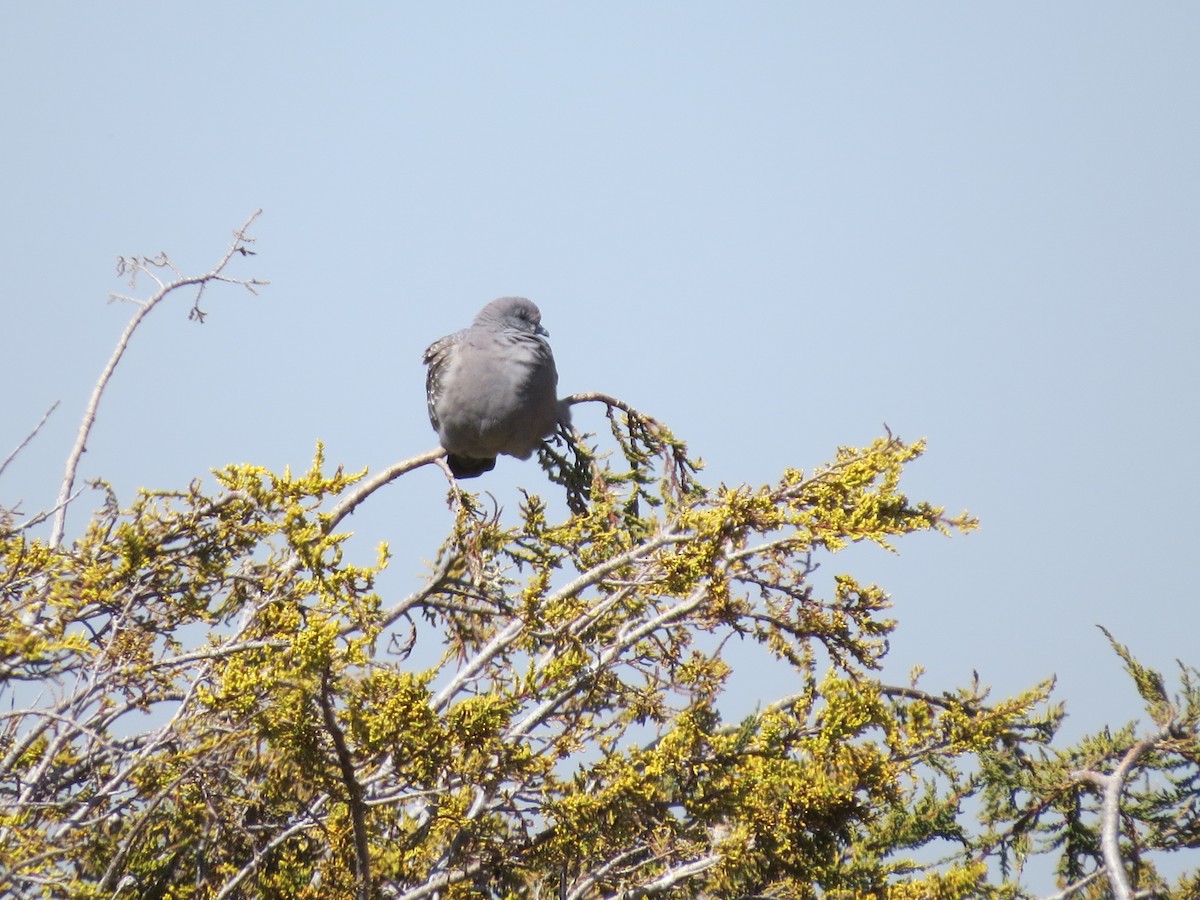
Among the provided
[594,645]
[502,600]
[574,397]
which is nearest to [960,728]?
[594,645]

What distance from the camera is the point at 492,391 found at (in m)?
7.83

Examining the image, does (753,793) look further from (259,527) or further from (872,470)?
(259,527)

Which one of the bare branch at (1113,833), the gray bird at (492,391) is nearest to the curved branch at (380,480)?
the gray bird at (492,391)

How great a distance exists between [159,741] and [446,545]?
5.63 ft

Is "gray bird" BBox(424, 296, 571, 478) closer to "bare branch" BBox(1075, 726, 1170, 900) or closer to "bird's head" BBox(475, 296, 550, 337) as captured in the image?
"bird's head" BBox(475, 296, 550, 337)

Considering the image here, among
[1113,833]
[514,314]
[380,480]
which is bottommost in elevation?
[1113,833]

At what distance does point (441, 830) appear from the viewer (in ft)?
18.0

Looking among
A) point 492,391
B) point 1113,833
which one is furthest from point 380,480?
point 1113,833

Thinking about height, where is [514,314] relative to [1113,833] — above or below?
above

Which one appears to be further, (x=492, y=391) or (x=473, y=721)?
(x=492, y=391)

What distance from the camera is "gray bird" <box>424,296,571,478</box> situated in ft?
25.4

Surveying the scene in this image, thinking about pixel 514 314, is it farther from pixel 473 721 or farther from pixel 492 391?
pixel 473 721

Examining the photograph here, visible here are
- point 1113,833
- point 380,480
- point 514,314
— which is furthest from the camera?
point 514,314

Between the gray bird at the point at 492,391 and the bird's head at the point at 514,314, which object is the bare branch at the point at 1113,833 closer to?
the gray bird at the point at 492,391
